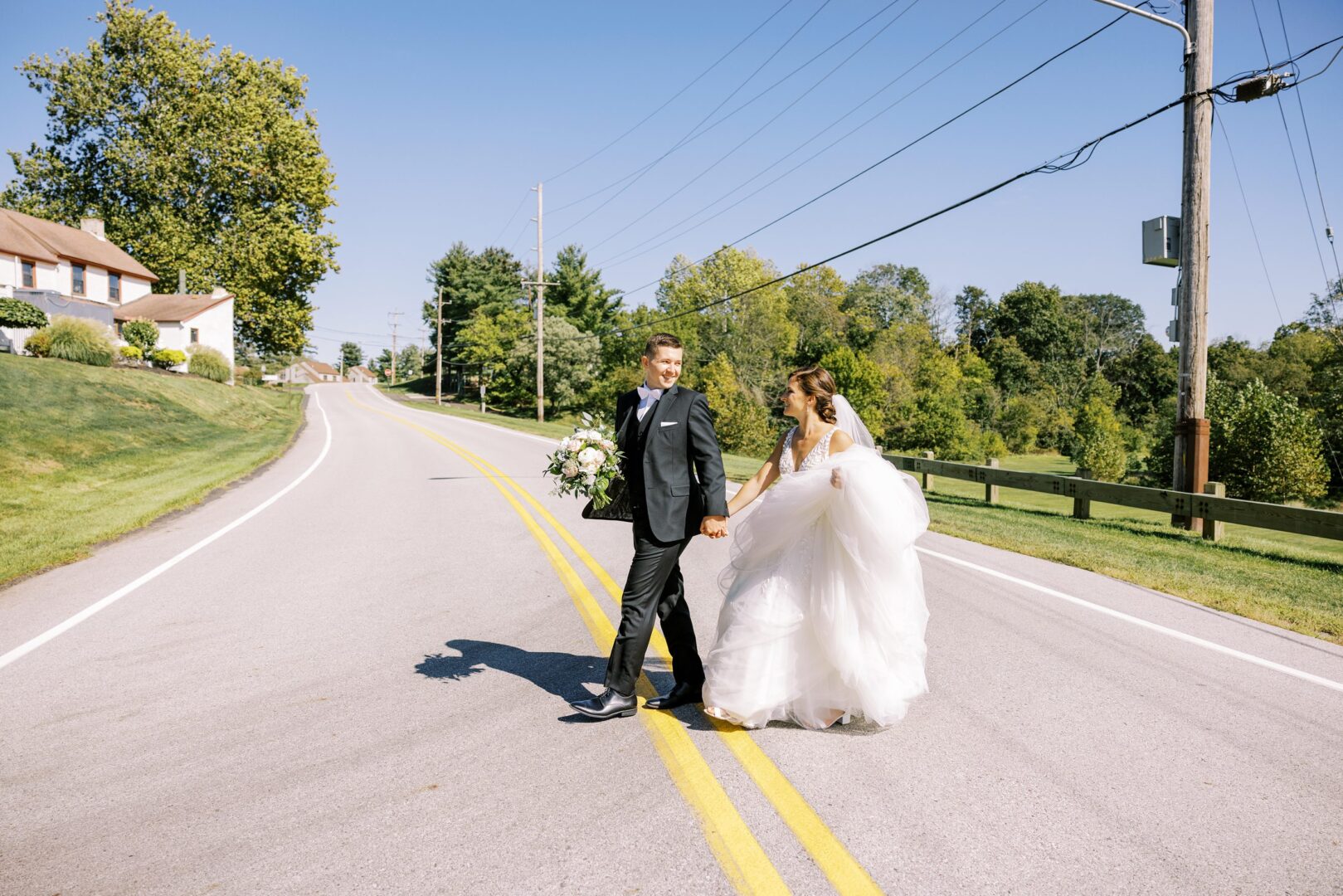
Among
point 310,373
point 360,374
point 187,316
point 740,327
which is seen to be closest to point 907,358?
point 740,327

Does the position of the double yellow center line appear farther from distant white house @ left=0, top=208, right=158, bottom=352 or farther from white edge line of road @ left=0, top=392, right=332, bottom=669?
distant white house @ left=0, top=208, right=158, bottom=352

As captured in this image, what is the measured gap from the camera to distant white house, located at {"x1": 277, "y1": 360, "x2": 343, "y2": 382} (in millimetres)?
152625

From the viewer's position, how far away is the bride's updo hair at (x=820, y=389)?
4.69 m

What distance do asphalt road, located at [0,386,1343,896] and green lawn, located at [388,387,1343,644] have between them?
773 mm

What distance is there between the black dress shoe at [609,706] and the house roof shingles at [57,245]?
4538 centimetres

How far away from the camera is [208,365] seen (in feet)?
137

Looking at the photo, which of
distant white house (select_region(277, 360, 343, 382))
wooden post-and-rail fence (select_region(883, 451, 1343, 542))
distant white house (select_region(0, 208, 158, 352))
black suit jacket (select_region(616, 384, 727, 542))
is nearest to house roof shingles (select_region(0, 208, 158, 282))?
distant white house (select_region(0, 208, 158, 352))

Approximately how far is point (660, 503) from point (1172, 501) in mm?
10753

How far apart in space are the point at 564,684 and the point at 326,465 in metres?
17.5

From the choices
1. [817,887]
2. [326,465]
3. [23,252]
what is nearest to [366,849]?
[817,887]

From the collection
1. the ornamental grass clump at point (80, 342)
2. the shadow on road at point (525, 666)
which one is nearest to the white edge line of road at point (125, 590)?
the shadow on road at point (525, 666)

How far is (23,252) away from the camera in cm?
3888

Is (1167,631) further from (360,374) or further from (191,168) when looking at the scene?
(360,374)

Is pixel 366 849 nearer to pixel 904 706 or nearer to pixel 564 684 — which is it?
pixel 564 684
